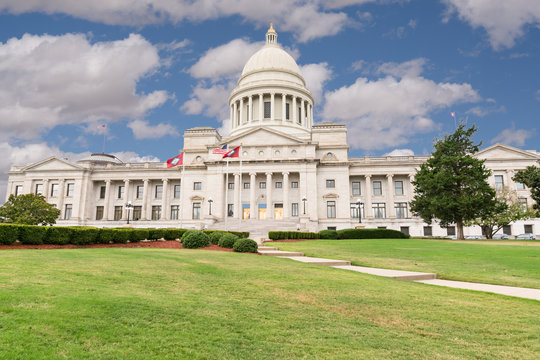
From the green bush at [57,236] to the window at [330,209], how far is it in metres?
42.2

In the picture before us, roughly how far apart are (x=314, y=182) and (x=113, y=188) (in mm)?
39006

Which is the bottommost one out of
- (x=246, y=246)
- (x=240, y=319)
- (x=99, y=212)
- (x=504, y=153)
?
(x=240, y=319)

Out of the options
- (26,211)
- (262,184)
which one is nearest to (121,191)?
(26,211)

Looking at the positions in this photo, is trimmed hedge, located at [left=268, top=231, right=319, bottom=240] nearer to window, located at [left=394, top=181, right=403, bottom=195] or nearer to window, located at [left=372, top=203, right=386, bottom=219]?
window, located at [left=372, top=203, right=386, bottom=219]

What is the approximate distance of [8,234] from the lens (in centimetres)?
1689

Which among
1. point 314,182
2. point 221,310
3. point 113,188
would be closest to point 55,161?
point 113,188

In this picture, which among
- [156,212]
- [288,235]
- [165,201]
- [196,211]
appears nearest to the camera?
[288,235]

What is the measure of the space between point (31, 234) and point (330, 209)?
146ft

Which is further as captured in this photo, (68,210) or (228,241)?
(68,210)

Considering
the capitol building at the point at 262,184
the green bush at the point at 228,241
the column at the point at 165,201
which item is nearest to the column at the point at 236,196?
the capitol building at the point at 262,184

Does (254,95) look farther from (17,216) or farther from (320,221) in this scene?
(17,216)

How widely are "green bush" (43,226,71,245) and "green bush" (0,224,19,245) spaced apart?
157cm

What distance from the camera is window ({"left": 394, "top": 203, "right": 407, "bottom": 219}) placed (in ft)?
195

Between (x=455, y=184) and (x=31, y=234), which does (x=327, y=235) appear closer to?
(x=455, y=184)
